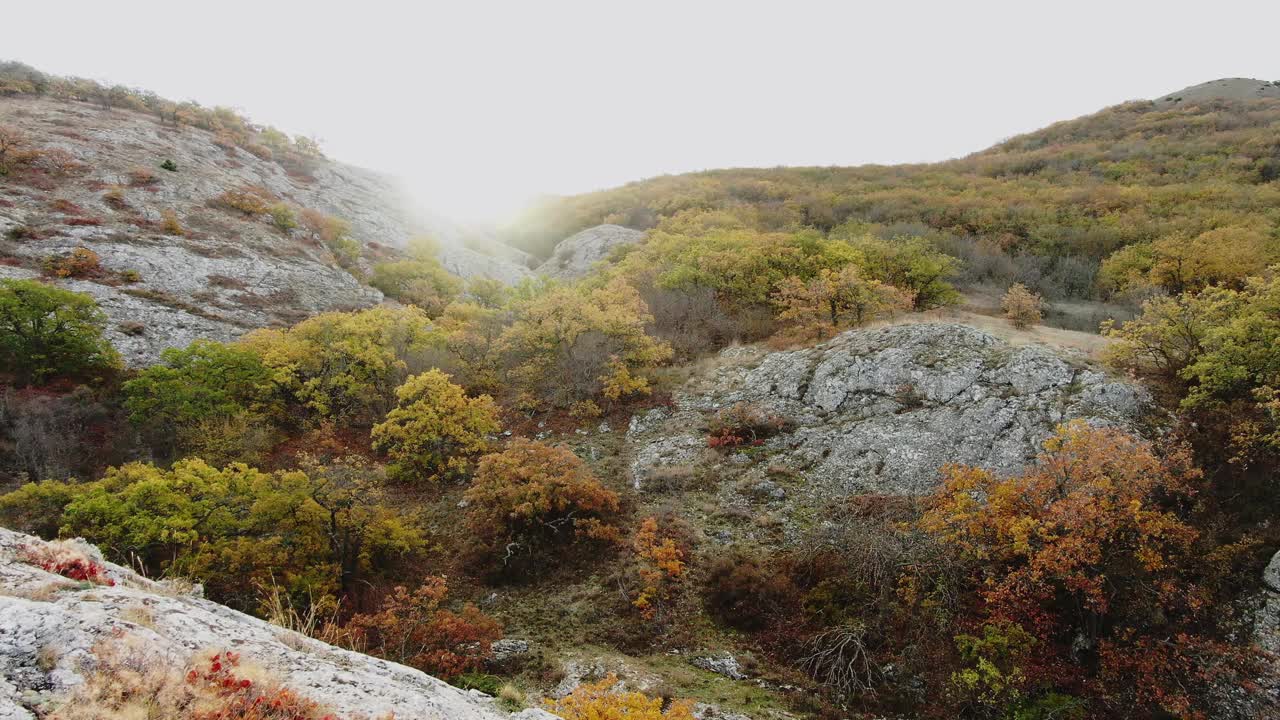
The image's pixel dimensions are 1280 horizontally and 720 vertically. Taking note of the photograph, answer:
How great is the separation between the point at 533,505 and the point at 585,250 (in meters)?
44.5

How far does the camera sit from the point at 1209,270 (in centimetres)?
2969

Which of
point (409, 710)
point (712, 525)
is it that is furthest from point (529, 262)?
point (409, 710)

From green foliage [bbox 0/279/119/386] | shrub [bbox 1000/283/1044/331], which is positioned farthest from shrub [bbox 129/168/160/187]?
shrub [bbox 1000/283/1044/331]

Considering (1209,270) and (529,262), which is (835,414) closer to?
(1209,270)

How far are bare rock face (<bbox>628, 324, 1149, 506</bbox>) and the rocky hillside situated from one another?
1172 inches

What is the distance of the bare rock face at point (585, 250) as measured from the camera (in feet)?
189

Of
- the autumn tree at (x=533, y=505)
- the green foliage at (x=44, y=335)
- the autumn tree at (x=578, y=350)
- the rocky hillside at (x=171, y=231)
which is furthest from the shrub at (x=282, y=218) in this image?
the autumn tree at (x=533, y=505)

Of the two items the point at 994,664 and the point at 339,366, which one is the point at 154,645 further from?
the point at 339,366

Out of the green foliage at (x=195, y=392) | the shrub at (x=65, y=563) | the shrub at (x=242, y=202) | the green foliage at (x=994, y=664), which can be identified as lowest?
the green foliage at (x=994, y=664)

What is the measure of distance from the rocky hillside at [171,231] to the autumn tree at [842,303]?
33.0 meters

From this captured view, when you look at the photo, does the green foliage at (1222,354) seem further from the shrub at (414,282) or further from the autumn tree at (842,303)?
the shrub at (414,282)

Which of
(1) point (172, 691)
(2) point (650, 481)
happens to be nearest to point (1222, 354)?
(2) point (650, 481)

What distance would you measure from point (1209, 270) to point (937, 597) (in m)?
28.5

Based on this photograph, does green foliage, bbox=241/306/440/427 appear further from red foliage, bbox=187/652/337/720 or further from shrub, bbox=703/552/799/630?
red foliage, bbox=187/652/337/720
